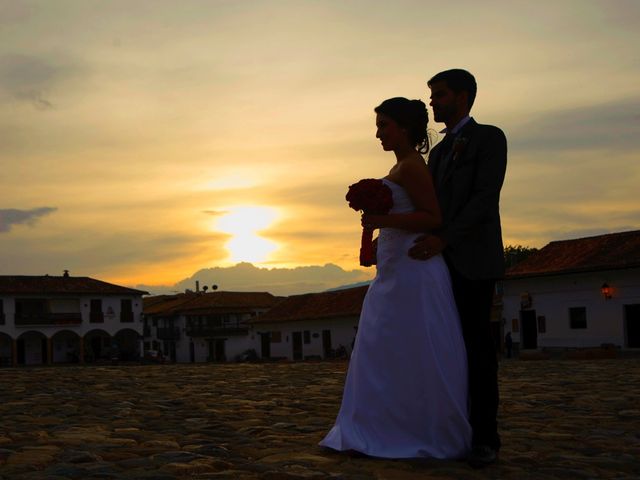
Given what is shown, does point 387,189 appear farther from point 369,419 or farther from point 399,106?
point 369,419

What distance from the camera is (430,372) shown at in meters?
4.11

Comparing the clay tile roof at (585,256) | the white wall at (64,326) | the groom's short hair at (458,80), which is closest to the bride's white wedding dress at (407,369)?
the groom's short hair at (458,80)

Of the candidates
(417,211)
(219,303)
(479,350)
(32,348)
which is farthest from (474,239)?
(219,303)

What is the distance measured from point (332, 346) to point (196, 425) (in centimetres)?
4403

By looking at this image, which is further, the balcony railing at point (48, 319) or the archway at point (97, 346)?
the archway at point (97, 346)

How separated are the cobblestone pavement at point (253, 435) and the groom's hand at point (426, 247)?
3.51ft

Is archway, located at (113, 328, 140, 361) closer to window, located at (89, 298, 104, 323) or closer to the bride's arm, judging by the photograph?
window, located at (89, 298, 104, 323)

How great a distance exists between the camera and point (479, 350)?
4.14m

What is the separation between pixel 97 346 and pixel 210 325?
1019cm

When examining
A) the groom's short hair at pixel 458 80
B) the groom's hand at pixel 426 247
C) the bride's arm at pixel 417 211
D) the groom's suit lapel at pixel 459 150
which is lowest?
the groom's hand at pixel 426 247

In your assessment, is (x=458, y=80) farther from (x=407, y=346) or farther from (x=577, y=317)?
(x=577, y=317)

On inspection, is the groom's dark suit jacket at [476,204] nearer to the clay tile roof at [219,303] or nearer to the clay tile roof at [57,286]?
the clay tile roof at [57,286]

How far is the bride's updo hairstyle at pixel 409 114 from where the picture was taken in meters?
4.38

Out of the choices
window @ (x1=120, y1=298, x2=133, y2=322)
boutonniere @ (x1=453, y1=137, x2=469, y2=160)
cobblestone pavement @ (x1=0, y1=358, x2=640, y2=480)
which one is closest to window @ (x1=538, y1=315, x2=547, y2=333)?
cobblestone pavement @ (x1=0, y1=358, x2=640, y2=480)
